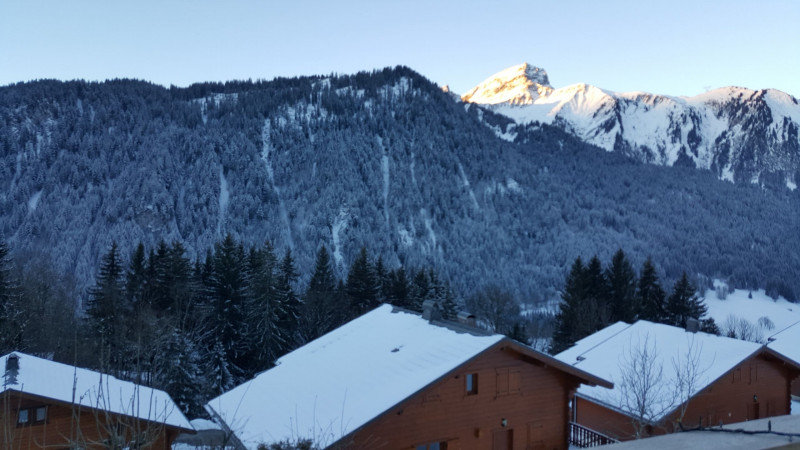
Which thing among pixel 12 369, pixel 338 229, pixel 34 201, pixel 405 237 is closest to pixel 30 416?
pixel 12 369

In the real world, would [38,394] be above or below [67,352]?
below

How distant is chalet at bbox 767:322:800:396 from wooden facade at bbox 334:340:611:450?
2160 centimetres

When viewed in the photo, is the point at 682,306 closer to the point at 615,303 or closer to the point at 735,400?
the point at 615,303

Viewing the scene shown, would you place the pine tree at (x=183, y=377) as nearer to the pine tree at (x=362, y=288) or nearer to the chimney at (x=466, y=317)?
the chimney at (x=466, y=317)

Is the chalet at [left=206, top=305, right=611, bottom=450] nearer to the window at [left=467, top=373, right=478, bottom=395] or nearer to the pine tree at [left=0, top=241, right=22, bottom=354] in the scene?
the window at [left=467, top=373, right=478, bottom=395]

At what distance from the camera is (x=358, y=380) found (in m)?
17.0

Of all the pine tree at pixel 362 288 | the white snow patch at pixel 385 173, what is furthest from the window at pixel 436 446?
the white snow patch at pixel 385 173

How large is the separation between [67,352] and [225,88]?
148m

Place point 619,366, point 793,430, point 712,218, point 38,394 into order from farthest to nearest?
point 712,218
point 619,366
point 38,394
point 793,430

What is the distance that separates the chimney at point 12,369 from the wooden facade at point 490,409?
10874 mm

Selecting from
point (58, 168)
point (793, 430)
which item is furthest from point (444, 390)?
point (58, 168)

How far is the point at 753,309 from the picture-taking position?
349 ft

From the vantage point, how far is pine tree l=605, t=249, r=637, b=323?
2026 inches

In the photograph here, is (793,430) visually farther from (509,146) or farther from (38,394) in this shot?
(509,146)
